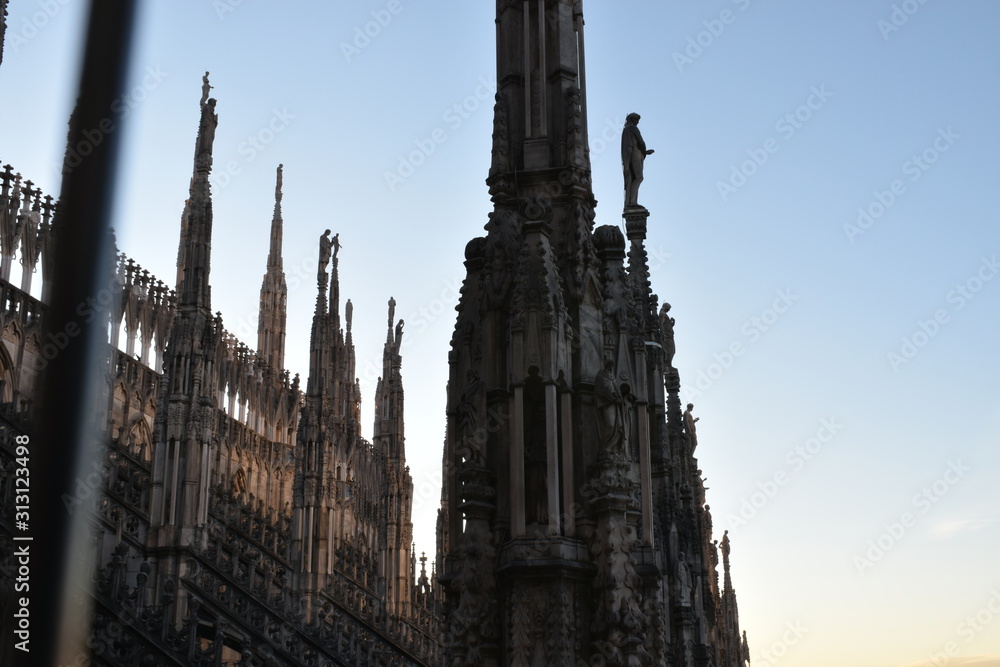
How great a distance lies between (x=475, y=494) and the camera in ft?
18.0

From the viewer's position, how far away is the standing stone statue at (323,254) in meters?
29.5

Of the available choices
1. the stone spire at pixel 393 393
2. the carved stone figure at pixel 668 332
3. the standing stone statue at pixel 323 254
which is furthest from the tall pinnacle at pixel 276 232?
the carved stone figure at pixel 668 332

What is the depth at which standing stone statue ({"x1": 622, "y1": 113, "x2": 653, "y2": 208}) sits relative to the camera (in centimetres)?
1116

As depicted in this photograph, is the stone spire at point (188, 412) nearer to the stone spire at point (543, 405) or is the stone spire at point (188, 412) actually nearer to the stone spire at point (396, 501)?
the stone spire at point (543, 405)

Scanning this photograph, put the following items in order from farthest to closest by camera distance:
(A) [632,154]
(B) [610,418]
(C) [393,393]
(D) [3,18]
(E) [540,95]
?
(C) [393,393]
(D) [3,18]
(A) [632,154]
(E) [540,95]
(B) [610,418]

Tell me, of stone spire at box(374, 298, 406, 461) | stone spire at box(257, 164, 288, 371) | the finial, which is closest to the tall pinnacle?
stone spire at box(257, 164, 288, 371)

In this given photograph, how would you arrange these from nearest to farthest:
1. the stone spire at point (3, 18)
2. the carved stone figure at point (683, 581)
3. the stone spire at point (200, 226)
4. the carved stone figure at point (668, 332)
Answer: the carved stone figure at point (683, 581)
the stone spire at point (3, 18)
the carved stone figure at point (668, 332)
the stone spire at point (200, 226)

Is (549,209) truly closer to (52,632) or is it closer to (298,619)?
(52,632)

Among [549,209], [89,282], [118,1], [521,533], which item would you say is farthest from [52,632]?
[549,209]

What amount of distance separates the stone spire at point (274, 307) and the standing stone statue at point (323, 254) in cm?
1805

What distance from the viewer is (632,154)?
1132 cm

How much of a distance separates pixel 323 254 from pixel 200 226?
9.76 metres

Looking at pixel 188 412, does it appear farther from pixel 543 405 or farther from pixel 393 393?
pixel 393 393

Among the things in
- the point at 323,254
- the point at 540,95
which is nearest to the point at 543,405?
the point at 540,95
